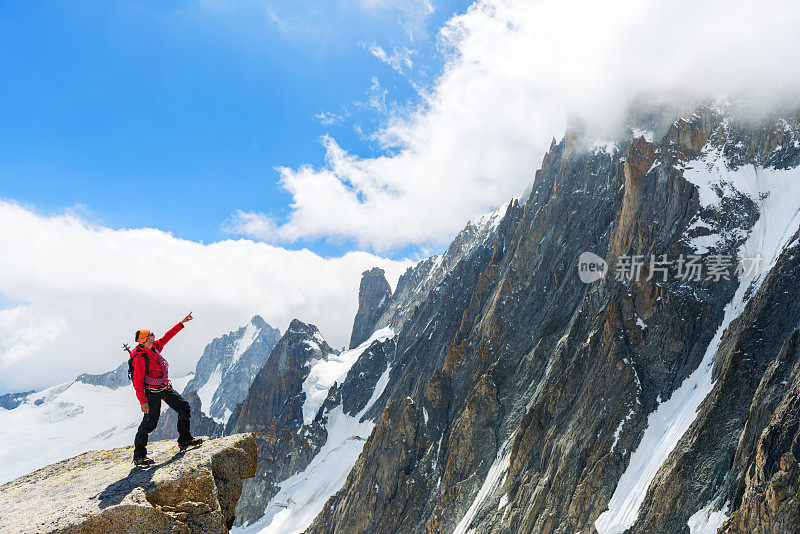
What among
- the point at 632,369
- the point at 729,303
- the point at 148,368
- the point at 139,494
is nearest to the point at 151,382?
the point at 148,368

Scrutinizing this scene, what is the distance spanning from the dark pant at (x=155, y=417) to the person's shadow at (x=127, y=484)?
1.62ft

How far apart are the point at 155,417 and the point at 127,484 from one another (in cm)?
231

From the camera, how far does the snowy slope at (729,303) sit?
3969 cm

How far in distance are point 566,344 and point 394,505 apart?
45.0 m

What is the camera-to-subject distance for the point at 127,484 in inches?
301

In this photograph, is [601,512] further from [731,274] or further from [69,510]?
[69,510]

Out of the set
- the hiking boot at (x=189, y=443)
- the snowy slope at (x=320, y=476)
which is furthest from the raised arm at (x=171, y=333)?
the snowy slope at (x=320, y=476)

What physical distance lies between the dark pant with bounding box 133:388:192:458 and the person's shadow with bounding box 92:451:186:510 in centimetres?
49

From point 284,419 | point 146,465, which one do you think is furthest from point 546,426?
point 284,419

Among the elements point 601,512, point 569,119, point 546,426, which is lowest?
point 601,512

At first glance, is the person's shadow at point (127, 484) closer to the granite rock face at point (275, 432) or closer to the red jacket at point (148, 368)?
the red jacket at point (148, 368)

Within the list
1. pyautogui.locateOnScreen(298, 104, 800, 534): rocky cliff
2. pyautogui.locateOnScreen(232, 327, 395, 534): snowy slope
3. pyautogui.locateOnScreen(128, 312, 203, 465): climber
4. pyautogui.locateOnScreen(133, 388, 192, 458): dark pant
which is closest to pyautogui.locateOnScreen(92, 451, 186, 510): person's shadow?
pyautogui.locateOnScreen(133, 388, 192, 458): dark pant

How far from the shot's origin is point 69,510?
22.5ft

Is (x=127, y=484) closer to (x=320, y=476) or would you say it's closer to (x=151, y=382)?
(x=151, y=382)
